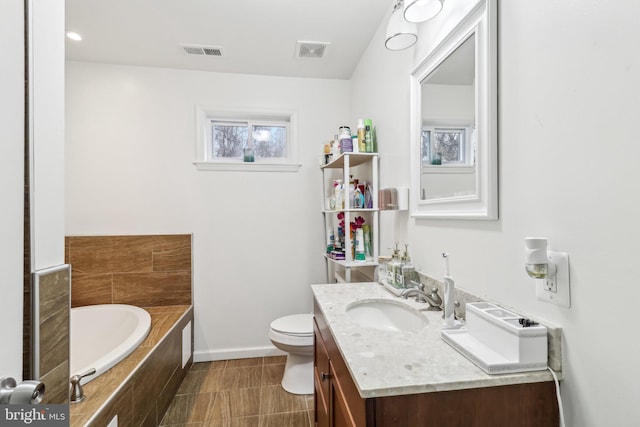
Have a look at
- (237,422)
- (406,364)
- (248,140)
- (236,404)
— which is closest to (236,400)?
(236,404)

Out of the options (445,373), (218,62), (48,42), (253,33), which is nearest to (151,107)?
(218,62)

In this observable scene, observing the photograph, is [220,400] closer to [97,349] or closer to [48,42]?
[97,349]

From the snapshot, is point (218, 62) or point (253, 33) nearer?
point (253, 33)

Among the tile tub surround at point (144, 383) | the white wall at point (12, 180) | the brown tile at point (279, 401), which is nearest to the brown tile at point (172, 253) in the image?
the tile tub surround at point (144, 383)

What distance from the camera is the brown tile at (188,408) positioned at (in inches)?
73.5

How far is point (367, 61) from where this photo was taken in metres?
2.30

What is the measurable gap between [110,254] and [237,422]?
166 cm

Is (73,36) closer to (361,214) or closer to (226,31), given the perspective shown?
(226,31)

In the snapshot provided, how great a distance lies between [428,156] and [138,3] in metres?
1.89

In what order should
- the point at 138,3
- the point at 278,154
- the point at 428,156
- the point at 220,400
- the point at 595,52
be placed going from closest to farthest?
the point at 595,52
the point at 428,156
the point at 138,3
the point at 220,400
the point at 278,154

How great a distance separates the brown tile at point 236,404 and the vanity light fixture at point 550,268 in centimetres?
183

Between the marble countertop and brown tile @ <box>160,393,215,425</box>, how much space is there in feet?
4.49

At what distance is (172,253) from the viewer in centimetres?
258

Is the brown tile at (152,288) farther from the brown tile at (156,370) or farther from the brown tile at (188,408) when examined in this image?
the brown tile at (188,408)
